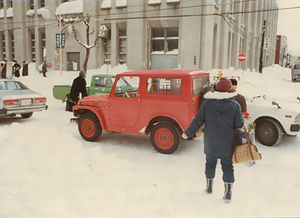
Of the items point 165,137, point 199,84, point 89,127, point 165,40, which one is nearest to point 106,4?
point 165,40

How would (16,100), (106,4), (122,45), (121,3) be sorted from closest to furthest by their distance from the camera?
1. (16,100)
2. (121,3)
3. (106,4)
4. (122,45)

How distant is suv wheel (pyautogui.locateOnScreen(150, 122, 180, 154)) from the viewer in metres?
A: 6.12

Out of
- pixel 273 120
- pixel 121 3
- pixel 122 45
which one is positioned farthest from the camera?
pixel 122 45

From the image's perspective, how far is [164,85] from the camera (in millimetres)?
6180

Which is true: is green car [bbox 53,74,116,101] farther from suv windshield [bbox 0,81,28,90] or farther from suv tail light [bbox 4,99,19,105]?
suv tail light [bbox 4,99,19,105]

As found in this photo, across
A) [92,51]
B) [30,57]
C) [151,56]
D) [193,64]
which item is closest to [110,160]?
[193,64]

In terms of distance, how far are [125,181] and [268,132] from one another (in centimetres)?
418

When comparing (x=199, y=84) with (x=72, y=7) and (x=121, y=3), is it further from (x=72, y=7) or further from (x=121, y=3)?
(x=72, y=7)

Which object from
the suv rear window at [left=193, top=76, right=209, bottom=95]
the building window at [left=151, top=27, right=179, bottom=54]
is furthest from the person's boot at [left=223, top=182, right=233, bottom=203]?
the building window at [left=151, top=27, right=179, bottom=54]

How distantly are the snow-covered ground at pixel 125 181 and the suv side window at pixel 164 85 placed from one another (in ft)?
4.98

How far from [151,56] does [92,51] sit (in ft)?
22.4

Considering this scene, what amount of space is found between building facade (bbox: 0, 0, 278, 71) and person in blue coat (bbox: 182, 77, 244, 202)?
17.8 m

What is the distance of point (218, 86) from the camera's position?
3.93 metres

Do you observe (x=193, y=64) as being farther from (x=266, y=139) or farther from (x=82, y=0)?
(x=266, y=139)
